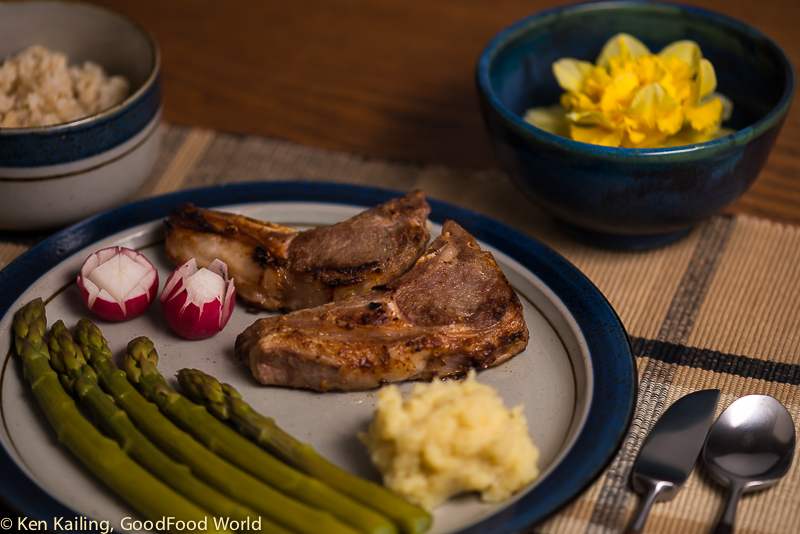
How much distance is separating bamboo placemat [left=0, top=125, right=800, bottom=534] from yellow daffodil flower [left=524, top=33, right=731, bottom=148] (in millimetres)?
587

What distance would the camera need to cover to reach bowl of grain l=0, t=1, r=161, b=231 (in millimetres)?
3699

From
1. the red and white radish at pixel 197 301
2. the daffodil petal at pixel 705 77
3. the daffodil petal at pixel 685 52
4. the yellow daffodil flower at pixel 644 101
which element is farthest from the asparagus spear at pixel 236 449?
the daffodil petal at pixel 685 52

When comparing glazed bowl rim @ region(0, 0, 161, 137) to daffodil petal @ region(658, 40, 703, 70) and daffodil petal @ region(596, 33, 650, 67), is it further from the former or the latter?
daffodil petal @ region(658, 40, 703, 70)

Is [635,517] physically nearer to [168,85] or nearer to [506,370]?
[506,370]

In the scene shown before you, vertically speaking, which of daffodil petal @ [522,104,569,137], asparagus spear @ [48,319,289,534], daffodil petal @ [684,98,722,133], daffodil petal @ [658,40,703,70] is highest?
daffodil petal @ [658,40,703,70]

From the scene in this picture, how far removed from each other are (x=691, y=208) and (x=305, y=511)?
7.55ft

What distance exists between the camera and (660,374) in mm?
3326

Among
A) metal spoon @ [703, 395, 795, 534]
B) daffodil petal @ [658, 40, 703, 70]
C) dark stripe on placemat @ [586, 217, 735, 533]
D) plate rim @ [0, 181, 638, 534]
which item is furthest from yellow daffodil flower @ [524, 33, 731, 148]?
metal spoon @ [703, 395, 795, 534]

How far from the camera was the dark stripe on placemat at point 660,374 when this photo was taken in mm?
2762

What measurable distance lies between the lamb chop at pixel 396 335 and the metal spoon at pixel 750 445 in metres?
0.83

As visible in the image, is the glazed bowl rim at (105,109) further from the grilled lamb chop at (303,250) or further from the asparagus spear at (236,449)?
the asparagus spear at (236,449)

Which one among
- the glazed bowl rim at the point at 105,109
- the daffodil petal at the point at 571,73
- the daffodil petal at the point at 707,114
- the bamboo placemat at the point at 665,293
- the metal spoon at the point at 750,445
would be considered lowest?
the bamboo placemat at the point at 665,293

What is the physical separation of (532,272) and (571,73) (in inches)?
48.5

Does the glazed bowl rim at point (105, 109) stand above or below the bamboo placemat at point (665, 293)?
above
